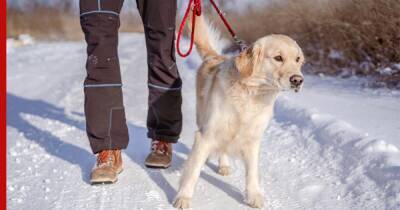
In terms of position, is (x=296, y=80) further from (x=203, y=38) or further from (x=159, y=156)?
(x=203, y=38)

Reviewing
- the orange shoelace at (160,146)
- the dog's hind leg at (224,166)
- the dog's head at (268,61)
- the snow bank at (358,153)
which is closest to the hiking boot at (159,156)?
the orange shoelace at (160,146)

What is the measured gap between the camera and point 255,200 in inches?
95.5

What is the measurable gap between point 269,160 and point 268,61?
0.87m

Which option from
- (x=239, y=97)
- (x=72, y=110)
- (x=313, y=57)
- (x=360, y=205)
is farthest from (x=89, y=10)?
(x=313, y=57)

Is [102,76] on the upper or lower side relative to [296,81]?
lower

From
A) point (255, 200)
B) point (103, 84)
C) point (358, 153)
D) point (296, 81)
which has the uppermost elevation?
point (296, 81)

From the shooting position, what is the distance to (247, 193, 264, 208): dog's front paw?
2418 mm

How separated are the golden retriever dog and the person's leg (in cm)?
49

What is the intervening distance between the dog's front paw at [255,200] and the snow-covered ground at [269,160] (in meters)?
0.05

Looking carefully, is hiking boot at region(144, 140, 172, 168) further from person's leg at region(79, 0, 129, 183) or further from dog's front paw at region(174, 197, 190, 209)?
dog's front paw at region(174, 197, 190, 209)

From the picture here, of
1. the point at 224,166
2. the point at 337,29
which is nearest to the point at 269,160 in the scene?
the point at 224,166

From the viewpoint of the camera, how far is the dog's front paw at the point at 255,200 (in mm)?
2418

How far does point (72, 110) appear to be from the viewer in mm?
4727

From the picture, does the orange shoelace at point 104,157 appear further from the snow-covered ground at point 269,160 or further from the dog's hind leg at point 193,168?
the dog's hind leg at point 193,168
